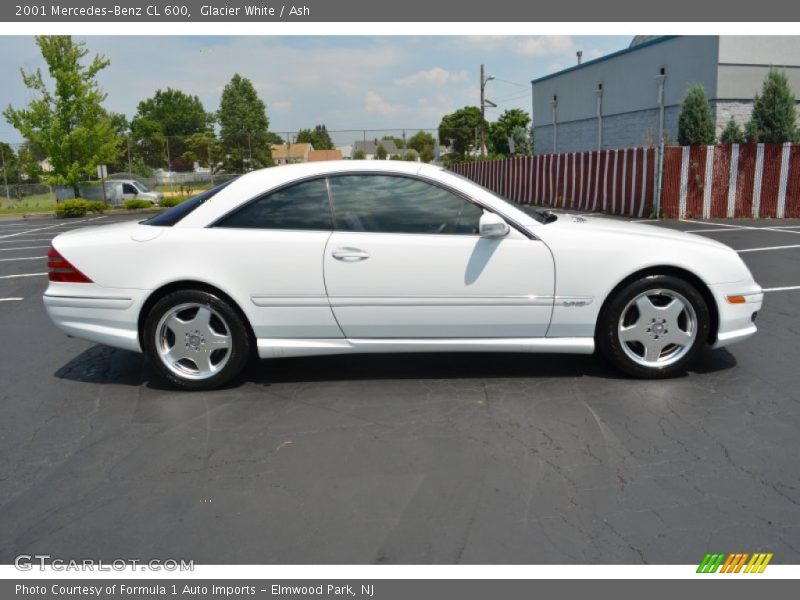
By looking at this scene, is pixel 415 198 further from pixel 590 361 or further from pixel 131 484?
pixel 131 484

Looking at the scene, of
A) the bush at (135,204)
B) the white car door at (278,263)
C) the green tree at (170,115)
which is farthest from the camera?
the green tree at (170,115)

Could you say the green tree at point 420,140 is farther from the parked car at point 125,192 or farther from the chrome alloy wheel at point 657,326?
the chrome alloy wheel at point 657,326

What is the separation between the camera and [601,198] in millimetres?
17984

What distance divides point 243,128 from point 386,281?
46.8 metres

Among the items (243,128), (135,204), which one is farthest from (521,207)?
(243,128)

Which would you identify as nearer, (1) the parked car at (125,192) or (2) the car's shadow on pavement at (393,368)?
(2) the car's shadow on pavement at (393,368)

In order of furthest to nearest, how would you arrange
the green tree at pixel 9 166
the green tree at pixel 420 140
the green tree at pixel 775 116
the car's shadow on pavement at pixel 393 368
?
the green tree at pixel 420 140, the green tree at pixel 9 166, the green tree at pixel 775 116, the car's shadow on pavement at pixel 393 368

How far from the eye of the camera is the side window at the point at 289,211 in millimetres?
4281

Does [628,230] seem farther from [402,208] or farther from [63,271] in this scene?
[63,271]

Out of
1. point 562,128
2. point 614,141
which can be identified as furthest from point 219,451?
point 562,128

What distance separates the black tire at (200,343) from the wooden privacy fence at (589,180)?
13.7 metres

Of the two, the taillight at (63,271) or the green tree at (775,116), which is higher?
the green tree at (775,116)

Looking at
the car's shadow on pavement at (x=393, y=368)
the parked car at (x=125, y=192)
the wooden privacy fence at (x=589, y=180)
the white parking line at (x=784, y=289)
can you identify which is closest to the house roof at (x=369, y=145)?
the parked car at (x=125, y=192)
